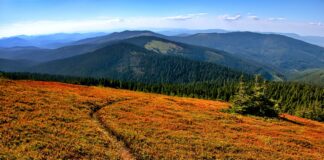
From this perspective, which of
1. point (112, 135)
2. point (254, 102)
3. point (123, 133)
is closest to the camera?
point (112, 135)

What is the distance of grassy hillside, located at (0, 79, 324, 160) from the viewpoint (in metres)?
27.6

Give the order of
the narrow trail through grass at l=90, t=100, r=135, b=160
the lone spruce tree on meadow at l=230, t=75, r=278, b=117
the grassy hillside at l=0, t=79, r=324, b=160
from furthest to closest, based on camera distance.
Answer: the lone spruce tree on meadow at l=230, t=75, r=278, b=117 < the narrow trail through grass at l=90, t=100, r=135, b=160 < the grassy hillside at l=0, t=79, r=324, b=160

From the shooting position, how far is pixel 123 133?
113ft

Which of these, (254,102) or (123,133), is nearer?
(123,133)

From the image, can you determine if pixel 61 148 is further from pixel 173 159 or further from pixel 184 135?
pixel 184 135

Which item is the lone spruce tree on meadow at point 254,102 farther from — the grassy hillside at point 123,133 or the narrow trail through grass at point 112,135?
the narrow trail through grass at point 112,135

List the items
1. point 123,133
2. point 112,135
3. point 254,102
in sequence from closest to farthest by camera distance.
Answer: point 112,135 → point 123,133 → point 254,102

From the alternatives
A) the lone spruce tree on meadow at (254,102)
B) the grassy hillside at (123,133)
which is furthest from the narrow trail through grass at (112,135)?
the lone spruce tree on meadow at (254,102)

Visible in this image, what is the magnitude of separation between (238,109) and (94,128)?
39.7 metres

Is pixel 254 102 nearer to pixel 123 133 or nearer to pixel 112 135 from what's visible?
pixel 123 133

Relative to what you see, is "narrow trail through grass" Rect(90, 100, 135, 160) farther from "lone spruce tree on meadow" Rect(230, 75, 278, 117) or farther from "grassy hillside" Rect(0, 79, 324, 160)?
"lone spruce tree on meadow" Rect(230, 75, 278, 117)

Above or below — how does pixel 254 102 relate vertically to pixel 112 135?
below

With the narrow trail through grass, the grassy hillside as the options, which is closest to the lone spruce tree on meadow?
the grassy hillside

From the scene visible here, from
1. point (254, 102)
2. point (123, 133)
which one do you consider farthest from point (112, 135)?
point (254, 102)
